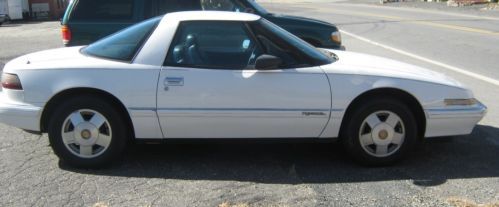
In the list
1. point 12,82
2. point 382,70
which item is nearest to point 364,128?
point 382,70

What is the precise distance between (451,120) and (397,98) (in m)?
0.50

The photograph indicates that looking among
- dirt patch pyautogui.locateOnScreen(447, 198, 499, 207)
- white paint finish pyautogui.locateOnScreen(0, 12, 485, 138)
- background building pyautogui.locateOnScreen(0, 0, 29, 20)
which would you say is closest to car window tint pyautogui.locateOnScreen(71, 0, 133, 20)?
white paint finish pyautogui.locateOnScreen(0, 12, 485, 138)

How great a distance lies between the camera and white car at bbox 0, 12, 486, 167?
15.9ft

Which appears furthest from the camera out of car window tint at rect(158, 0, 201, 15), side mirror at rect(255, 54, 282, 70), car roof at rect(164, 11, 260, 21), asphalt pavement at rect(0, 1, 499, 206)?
car window tint at rect(158, 0, 201, 15)

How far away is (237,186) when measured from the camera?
4.62m

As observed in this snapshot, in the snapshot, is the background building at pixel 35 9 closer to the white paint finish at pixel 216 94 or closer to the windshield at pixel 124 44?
the windshield at pixel 124 44

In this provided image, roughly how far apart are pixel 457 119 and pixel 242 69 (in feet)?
6.19

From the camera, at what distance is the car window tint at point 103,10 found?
8172 mm

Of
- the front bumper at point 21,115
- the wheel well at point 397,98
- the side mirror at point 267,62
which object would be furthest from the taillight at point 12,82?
the wheel well at point 397,98

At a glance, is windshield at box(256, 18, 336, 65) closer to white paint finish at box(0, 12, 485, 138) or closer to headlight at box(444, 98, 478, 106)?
white paint finish at box(0, 12, 485, 138)

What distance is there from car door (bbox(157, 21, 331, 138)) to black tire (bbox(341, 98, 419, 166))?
0.78 ft

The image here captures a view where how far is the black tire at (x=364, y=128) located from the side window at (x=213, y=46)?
3.22 feet

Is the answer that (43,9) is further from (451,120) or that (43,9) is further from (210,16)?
(451,120)

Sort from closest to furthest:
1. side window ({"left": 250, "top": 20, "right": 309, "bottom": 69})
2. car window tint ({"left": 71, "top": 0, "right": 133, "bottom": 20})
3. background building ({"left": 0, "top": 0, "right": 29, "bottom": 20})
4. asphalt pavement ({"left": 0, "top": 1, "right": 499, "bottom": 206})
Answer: asphalt pavement ({"left": 0, "top": 1, "right": 499, "bottom": 206})
side window ({"left": 250, "top": 20, "right": 309, "bottom": 69})
car window tint ({"left": 71, "top": 0, "right": 133, "bottom": 20})
background building ({"left": 0, "top": 0, "right": 29, "bottom": 20})
